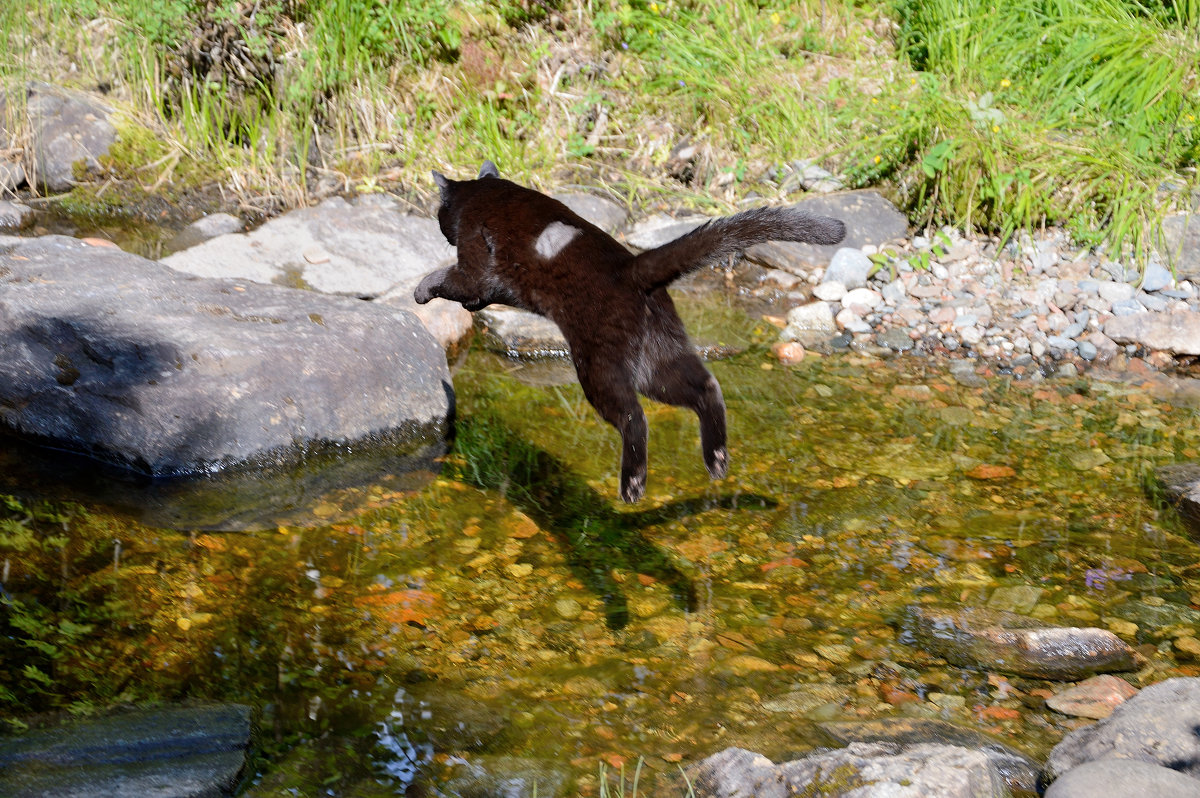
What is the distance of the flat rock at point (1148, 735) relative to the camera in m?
2.32

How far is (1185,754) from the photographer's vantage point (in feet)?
7.58

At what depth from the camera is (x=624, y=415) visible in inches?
131

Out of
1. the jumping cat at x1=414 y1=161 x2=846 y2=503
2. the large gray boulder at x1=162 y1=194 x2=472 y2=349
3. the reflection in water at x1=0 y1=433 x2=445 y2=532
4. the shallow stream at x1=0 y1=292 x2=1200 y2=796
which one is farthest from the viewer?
the large gray boulder at x1=162 y1=194 x2=472 y2=349

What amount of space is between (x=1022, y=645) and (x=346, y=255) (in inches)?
176

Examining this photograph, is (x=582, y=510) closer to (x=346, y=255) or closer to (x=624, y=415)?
(x=624, y=415)

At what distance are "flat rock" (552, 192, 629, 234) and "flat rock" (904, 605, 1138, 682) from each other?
4.16 meters

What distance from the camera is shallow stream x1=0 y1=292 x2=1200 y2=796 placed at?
2727 millimetres

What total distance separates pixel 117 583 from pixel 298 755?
108cm

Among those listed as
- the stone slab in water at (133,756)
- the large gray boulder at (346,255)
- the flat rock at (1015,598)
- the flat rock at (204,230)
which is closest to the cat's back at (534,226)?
the large gray boulder at (346,255)

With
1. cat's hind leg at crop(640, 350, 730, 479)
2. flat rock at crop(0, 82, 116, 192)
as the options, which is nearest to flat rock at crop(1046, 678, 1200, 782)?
cat's hind leg at crop(640, 350, 730, 479)

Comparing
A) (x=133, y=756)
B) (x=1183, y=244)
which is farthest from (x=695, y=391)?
(x=1183, y=244)

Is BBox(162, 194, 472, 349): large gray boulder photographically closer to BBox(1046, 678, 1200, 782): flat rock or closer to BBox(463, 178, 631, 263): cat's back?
BBox(463, 178, 631, 263): cat's back

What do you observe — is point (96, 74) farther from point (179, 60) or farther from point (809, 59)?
point (809, 59)

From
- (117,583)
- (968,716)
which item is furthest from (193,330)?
(968,716)
